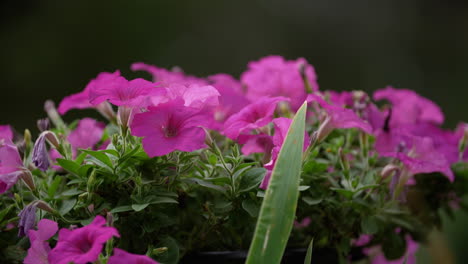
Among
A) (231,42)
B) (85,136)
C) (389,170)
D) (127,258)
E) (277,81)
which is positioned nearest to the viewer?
(127,258)

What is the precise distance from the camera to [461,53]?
15.5 ft

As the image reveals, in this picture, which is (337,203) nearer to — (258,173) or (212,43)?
(258,173)

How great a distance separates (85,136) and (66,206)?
22cm

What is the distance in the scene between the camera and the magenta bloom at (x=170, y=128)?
620 millimetres

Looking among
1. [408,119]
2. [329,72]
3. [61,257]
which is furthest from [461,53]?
[61,257]

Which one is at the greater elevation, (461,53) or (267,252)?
(267,252)

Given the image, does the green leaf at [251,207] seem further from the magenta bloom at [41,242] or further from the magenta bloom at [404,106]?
the magenta bloom at [404,106]

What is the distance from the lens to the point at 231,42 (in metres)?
4.55

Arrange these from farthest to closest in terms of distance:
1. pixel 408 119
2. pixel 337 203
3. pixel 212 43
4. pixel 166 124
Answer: pixel 212 43 < pixel 408 119 < pixel 337 203 < pixel 166 124

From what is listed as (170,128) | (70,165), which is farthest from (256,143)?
(70,165)

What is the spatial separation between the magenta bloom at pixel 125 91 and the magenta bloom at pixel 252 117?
12 centimetres

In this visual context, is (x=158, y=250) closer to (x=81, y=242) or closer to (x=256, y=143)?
(x=81, y=242)

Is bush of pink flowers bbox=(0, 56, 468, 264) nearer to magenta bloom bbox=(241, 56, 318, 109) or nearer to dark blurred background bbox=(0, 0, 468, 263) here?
magenta bloom bbox=(241, 56, 318, 109)

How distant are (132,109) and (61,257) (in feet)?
0.72
